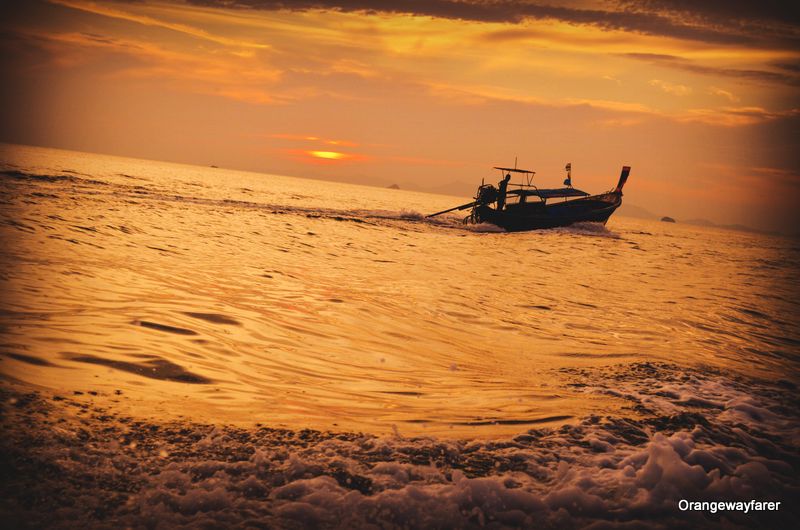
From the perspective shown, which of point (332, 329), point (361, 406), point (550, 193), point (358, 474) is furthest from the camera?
point (550, 193)

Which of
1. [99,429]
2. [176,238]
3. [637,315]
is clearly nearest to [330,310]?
[99,429]

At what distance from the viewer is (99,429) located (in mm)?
3945

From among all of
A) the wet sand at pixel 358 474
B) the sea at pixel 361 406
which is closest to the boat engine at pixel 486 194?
the sea at pixel 361 406

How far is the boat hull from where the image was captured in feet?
151

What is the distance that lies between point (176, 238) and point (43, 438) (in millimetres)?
15625

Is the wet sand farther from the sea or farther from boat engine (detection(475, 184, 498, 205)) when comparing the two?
boat engine (detection(475, 184, 498, 205))

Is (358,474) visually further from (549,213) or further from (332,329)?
(549,213)

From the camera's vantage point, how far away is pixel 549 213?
48.5 m

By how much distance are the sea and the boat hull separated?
111ft

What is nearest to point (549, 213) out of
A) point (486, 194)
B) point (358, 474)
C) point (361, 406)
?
point (486, 194)

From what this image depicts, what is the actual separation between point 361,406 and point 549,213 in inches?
1834

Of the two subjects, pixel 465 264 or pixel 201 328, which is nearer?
pixel 201 328

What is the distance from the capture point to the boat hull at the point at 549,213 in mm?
46125

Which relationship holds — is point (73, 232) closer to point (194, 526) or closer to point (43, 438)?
point (43, 438)
